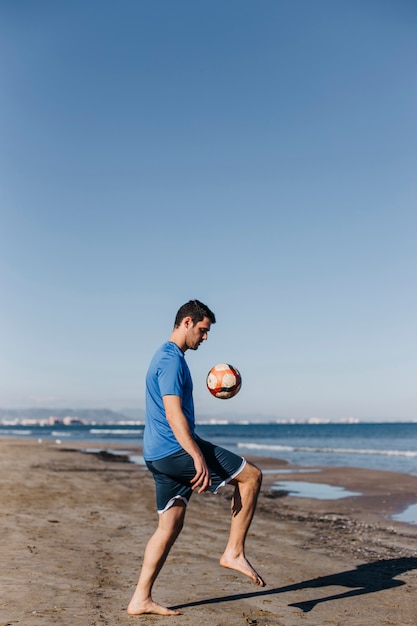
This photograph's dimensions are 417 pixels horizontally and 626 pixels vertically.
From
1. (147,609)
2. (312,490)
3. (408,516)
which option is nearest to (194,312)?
(147,609)

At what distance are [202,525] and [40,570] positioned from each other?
174 inches

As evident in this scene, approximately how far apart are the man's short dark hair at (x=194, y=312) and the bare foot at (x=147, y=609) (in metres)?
2.26

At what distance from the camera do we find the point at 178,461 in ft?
16.6

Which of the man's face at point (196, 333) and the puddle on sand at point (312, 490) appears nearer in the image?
the man's face at point (196, 333)

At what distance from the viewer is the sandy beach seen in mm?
5195

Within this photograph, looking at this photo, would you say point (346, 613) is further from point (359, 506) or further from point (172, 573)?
point (359, 506)

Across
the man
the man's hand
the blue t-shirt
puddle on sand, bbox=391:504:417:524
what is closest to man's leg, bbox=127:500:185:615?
the man

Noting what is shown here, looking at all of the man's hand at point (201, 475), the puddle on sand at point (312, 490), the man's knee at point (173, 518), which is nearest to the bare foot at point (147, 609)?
the man's knee at point (173, 518)

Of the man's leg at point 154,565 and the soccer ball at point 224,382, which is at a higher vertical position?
the soccer ball at point 224,382

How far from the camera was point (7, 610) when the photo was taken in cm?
492

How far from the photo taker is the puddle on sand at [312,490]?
15.8m

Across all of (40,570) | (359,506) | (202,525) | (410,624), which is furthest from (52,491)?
(410,624)

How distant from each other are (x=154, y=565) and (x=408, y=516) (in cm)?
841

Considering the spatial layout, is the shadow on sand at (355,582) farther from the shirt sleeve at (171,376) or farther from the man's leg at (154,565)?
the shirt sleeve at (171,376)
